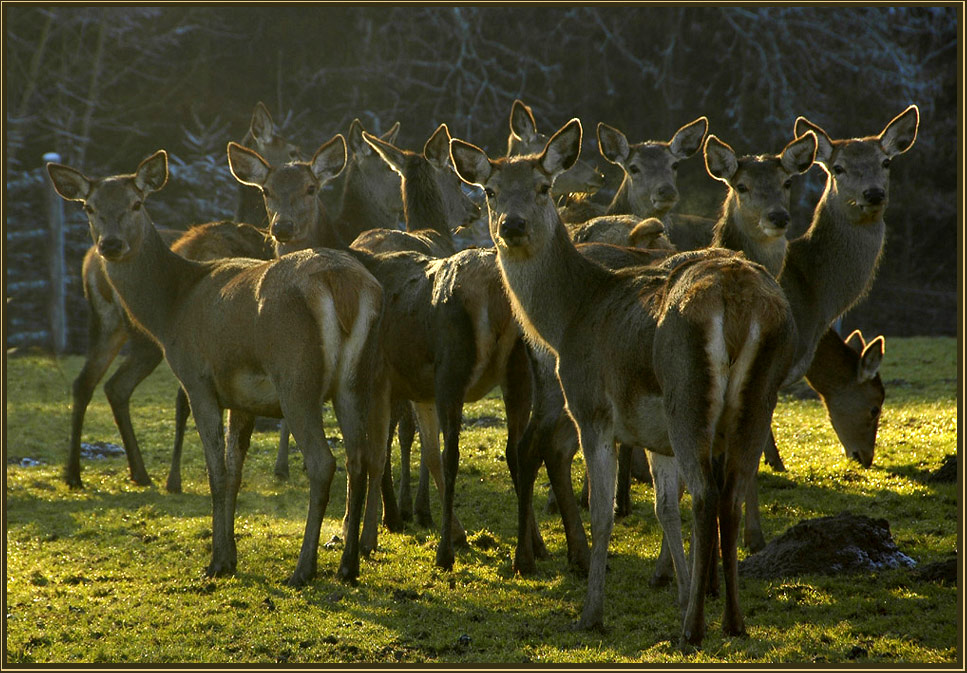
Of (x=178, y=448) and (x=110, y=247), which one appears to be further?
(x=178, y=448)

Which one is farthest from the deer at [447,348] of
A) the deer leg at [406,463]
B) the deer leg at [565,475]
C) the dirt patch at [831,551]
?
the dirt patch at [831,551]

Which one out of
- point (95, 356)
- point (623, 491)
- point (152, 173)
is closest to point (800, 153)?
point (623, 491)

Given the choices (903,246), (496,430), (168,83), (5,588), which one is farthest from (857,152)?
(168,83)

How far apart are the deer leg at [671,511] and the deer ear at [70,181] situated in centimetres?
419

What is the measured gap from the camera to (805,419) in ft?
35.2

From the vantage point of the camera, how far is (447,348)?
6789mm

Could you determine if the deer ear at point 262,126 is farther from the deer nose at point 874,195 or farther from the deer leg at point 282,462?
the deer nose at point 874,195

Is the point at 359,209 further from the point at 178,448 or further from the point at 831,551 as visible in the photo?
the point at 831,551

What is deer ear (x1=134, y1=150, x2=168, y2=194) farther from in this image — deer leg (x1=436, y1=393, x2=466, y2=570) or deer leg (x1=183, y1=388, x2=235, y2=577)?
deer leg (x1=436, y1=393, x2=466, y2=570)

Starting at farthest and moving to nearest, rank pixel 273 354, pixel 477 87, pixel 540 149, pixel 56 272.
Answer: pixel 477 87 < pixel 56 272 < pixel 540 149 < pixel 273 354

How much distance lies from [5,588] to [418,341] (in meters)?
2.67

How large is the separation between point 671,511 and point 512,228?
165cm

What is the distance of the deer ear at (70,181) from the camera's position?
7641 mm

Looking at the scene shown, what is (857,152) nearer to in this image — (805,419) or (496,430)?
(805,419)
